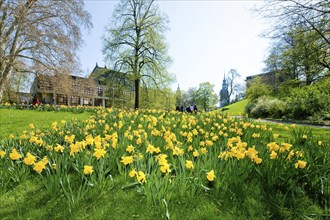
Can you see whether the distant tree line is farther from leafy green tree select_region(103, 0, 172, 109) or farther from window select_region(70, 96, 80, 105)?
window select_region(70, 96, 80, 105)

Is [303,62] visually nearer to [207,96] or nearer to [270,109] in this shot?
[270,109]

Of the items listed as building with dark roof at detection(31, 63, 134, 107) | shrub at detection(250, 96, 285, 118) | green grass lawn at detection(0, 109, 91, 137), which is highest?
building with dark roof at detection(31, 63, 134, 107)

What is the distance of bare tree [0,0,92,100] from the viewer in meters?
10.6

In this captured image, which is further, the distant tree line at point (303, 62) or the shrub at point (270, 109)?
the shrub at point (270, 109)

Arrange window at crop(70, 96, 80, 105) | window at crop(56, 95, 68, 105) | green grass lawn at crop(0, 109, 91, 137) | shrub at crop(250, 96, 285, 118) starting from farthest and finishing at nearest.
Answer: window at crop(70, 96, 80, 105)
window at crop(56, 95, 68, 105)
shrub at crop(250, 96, 285, 118)
green grass lawn at crop(0, 109, 91, 137)

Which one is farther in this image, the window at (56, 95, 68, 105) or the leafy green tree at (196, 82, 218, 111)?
the leafy green tree at (196, 82, 218, 111)

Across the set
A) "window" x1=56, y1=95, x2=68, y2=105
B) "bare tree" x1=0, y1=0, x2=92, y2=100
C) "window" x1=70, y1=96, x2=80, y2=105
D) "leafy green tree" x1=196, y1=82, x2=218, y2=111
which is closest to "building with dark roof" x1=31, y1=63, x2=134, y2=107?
"bare tree" x1=0, y1=0, x2=92, y2=100

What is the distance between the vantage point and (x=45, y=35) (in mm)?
11562

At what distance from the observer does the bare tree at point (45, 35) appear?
34.8 feet

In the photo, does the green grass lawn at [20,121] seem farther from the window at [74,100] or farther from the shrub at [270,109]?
the window at [74,100]

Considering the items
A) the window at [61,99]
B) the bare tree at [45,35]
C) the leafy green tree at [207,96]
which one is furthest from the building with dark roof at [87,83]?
the leafy green tree at [207,96]

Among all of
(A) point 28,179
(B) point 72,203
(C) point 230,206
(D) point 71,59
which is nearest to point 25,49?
(D) point 71,59

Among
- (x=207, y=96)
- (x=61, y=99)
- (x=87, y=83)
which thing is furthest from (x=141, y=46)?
(x=207, y=96)

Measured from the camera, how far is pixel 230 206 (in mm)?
1984
